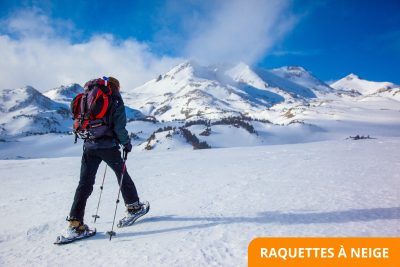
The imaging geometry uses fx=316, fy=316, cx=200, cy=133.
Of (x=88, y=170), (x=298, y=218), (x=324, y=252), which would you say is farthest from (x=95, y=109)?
(x=324, y=252)

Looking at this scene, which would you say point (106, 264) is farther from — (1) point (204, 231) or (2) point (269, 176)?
(2) point (269, 176)

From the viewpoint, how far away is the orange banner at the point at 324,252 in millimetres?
4062

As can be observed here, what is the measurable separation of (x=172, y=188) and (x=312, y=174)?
14.6ft

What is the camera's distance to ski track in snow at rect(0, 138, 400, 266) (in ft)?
14.9

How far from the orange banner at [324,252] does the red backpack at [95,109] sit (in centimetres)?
329

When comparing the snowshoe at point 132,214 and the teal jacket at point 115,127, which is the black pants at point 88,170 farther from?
the snowshoe at point 132,214

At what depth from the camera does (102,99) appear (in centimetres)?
573

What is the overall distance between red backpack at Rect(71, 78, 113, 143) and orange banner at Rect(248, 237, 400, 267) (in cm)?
329

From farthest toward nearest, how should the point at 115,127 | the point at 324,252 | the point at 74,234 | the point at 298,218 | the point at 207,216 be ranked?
the point at 207,216, the point at 115,127, the point at 298,218, the point at 74,234, the point at 324,252

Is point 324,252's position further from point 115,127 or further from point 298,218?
point 115,127

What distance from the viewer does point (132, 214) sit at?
6.11 m

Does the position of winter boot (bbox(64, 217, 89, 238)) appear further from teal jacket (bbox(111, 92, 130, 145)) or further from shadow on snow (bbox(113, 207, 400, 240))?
teal jacket (bbox(111, 92, 130, 145))

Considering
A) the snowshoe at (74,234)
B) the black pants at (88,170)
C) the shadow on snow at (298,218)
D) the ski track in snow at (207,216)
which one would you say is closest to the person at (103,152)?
the black pants at (88,170)

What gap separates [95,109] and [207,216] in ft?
9.54
